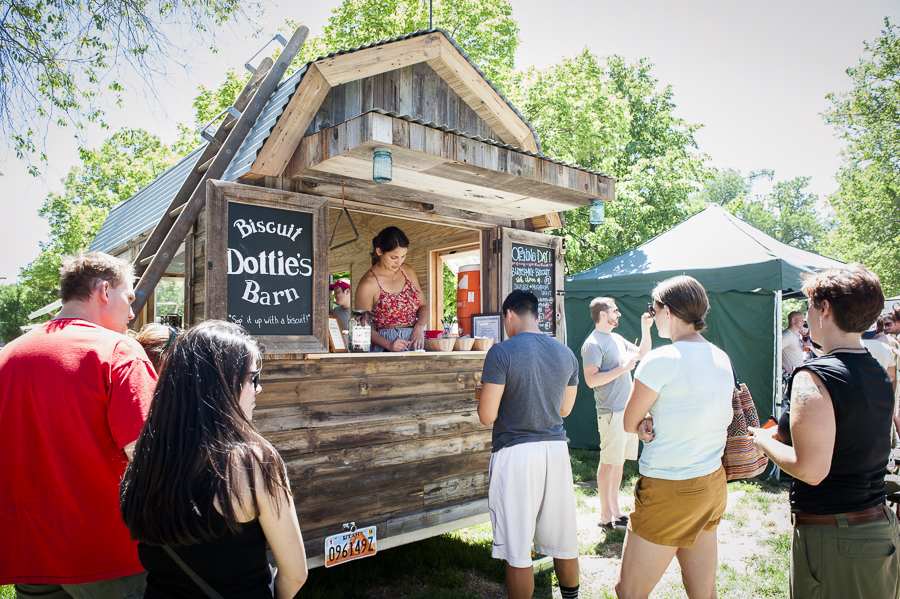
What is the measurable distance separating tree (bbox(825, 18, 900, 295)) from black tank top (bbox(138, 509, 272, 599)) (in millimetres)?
25193

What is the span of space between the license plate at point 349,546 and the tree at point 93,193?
63.7ft

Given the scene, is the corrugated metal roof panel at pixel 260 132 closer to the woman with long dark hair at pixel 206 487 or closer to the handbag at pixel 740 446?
the woman with long dark hair at pixel 206 487

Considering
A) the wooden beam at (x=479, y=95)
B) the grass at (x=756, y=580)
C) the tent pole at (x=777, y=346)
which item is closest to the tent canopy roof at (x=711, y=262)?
the tent pole at (x=777, y=346)

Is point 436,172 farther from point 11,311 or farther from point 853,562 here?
point 11,311

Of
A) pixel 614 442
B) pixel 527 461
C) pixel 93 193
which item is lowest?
pixel 614 442

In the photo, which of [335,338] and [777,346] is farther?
[777,346]

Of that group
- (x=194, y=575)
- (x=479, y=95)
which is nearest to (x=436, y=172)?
(x=479, y=95)

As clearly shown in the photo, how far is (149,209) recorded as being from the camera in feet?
18.8

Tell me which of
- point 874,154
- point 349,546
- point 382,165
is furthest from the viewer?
point 874,154

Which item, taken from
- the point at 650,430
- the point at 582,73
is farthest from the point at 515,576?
the point at 582,73

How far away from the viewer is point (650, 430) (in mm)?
2369

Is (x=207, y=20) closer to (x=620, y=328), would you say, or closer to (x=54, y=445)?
(x=54, y=445)

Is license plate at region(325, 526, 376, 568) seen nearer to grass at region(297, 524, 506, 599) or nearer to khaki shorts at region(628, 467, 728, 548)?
grass at region(297, 524, 506, 599)

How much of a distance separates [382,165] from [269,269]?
3.39 feet
